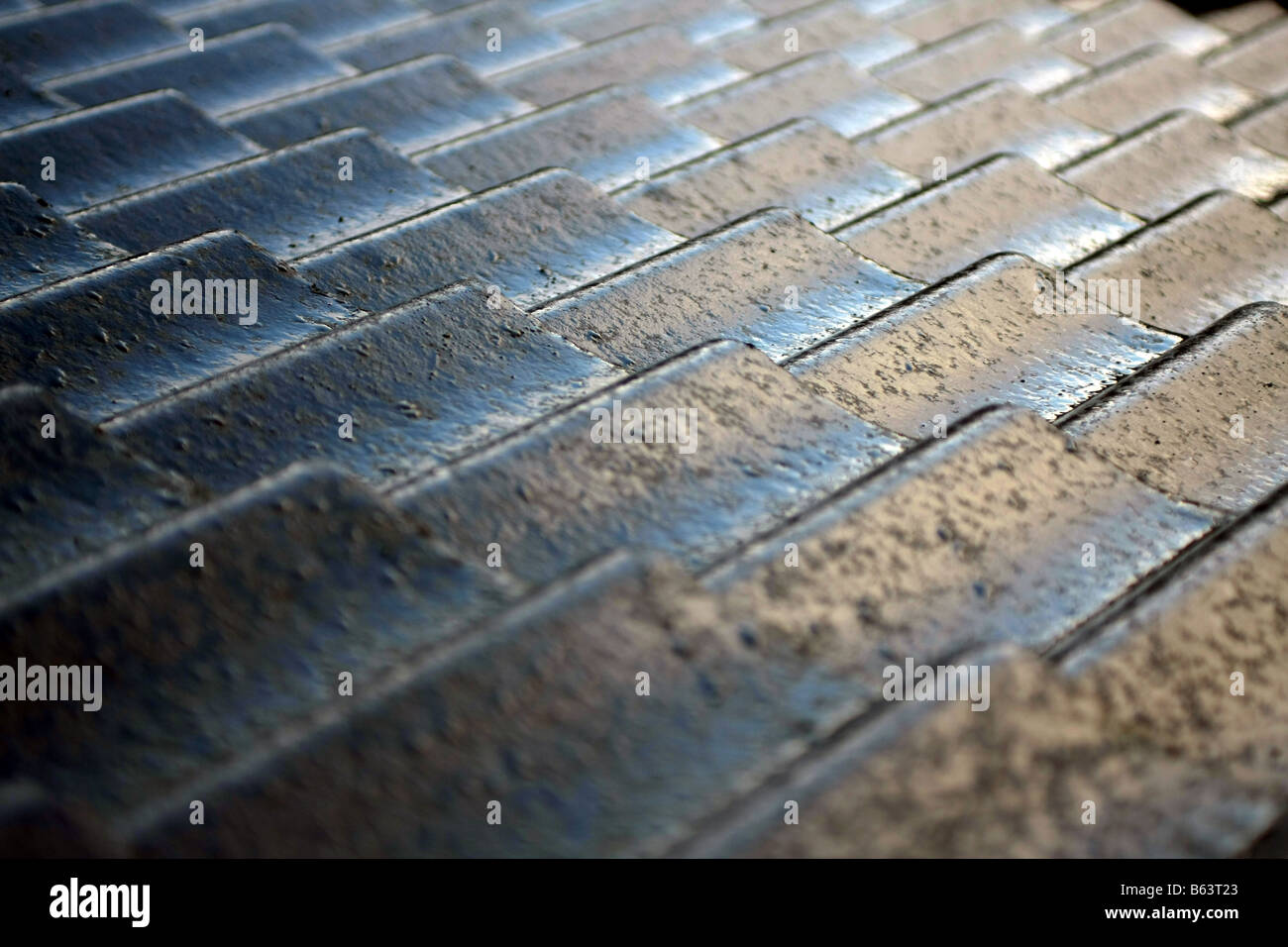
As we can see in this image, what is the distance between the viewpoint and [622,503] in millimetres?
1655

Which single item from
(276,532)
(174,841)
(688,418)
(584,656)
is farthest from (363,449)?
(174,841)

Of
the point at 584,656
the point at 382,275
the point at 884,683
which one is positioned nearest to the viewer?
the point at 584,656

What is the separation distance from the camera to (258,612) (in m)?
1.39

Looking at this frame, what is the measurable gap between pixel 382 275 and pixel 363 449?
Answer: 81 cm

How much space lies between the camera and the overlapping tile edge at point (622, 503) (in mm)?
1187

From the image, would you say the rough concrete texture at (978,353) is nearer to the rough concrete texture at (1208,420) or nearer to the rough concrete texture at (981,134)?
the rough concrete texture at (1208,420)

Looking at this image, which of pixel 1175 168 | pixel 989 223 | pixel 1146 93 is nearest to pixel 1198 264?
pixel 989 223

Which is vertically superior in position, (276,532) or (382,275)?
(276,532)

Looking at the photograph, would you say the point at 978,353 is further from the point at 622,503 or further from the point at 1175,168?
the point at 1175,168

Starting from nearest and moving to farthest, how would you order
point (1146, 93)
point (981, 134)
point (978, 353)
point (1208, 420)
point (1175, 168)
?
1. point (1208, 420)
2. point (978, 353)
3. point (1175, 168)
4. point (981, 134)
5. point (1146, 93)

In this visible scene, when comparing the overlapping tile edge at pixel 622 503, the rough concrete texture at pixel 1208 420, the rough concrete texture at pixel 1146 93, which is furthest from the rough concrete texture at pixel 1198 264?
the rough concrete texture at pixel 1146 93

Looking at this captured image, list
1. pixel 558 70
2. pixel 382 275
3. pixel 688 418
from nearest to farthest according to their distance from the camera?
pixel 688 418
pixel 382 275
pixel 558 70

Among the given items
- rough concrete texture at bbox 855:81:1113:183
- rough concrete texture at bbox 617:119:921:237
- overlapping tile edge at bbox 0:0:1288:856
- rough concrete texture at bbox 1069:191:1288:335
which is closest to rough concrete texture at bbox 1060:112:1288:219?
overlapping tile edge at bbox 0:0:1288:856

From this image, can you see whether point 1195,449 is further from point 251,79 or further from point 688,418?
point 251,79
